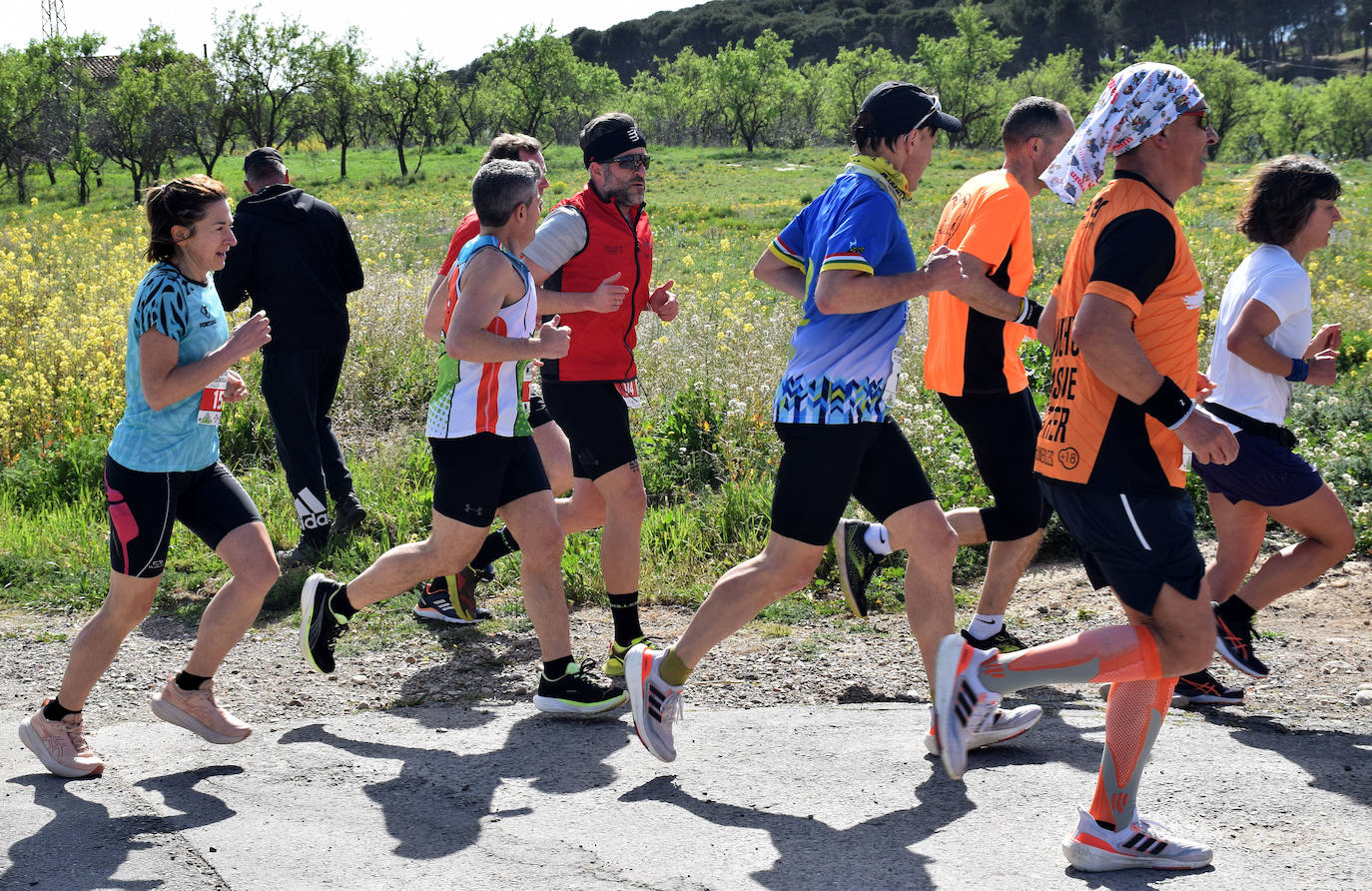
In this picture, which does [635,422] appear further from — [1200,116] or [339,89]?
[339,89]

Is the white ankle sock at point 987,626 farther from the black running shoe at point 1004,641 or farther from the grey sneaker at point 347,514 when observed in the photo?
the grey sneaker at point 347,514

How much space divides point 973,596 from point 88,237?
1789 cm

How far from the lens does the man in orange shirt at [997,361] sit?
452 cm

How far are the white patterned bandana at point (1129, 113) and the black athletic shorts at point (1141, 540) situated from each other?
2.57 ft

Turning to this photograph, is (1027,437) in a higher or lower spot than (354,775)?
higher

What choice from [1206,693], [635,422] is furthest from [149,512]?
[635,422]

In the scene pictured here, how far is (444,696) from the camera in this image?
498cm

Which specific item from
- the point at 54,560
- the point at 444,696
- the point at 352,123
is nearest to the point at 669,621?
the point at 444,696

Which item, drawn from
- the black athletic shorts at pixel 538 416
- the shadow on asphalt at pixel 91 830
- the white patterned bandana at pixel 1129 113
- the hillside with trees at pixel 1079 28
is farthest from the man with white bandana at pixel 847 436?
the hillside with trees at pixel 1079 28

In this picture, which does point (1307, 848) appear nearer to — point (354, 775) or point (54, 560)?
point (354, 775)

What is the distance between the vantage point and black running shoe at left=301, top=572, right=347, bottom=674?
475 cm

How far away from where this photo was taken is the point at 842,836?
3.45m

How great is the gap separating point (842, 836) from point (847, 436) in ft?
3.94

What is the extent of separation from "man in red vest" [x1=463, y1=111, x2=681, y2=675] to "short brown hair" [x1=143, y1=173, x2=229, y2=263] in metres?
1.26
